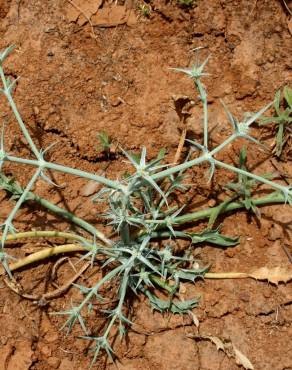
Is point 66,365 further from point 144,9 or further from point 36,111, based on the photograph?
point 144,9

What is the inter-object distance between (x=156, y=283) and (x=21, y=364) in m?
0.98

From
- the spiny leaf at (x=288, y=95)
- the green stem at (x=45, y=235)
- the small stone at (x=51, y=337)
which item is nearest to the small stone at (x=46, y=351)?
the small stone at (x=51, y=337)

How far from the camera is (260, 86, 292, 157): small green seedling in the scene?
349cm

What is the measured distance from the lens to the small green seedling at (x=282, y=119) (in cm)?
349

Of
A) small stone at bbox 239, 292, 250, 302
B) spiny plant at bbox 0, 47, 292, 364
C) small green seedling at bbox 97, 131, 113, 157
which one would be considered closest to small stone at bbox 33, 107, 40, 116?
spiny plant at bbox 0, 47, 292, 364

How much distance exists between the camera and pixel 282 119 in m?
3.49

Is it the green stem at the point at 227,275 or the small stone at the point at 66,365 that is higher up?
the green stem at the point at 227,275

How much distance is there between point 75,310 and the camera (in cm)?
298

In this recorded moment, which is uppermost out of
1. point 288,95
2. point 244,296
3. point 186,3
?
point 186,3

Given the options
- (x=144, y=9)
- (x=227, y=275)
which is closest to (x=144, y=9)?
(x=144, y=9)

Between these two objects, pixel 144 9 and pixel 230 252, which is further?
pixel 144 9

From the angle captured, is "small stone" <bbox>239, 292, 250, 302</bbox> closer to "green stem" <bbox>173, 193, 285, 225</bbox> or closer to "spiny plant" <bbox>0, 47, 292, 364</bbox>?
"spiny plant" <bbox>0, 47, 292, 364</bbox>

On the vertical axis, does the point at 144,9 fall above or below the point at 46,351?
above

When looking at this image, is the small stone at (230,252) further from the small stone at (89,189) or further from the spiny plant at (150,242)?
the small stone at (89,189)
